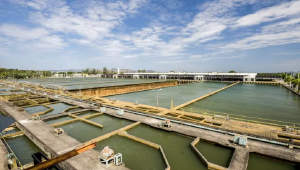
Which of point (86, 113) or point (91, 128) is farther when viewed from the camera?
point (86, 113)

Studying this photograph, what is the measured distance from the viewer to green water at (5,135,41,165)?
1653cm

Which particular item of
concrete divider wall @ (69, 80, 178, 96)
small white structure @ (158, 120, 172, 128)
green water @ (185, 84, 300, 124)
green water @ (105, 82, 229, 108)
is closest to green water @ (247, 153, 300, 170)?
small white structure @ (158, 120, 172, 128)

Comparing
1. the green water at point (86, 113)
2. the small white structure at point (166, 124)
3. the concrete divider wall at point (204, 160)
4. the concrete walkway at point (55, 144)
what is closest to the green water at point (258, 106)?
the small white structure at point (166, 124)

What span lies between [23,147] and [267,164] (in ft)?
87.2

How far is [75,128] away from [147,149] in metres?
13.1

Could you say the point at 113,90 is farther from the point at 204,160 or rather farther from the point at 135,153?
the point at 204,160

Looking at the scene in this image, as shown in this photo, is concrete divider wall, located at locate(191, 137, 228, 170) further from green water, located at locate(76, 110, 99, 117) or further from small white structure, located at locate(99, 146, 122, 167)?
green water, located at locate(76, 110, 99, 117)

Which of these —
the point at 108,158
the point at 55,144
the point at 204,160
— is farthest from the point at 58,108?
the point at 204,160

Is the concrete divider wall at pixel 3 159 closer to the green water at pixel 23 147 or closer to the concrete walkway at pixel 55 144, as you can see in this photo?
the green water at pixel 23 147

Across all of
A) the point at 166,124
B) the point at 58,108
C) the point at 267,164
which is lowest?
the point at 267,164

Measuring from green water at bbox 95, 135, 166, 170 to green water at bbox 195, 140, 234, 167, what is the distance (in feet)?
15.8

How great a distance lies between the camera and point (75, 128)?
23.7 metres

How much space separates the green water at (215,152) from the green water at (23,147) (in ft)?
60.2

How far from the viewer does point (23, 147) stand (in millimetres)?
18422
